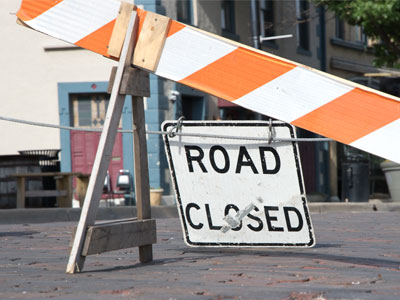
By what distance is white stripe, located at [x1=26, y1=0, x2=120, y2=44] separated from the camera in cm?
563

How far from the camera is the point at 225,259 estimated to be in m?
6.37

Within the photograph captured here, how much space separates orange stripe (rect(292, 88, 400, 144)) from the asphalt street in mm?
815

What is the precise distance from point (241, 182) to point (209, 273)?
817mm

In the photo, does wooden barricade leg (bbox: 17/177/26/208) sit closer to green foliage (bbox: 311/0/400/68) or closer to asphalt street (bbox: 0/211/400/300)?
asphalt street (bbox: 0/211/400/300)

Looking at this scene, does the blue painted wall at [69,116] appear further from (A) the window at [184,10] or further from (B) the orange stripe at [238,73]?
(B) the orange stripe at [238,73]

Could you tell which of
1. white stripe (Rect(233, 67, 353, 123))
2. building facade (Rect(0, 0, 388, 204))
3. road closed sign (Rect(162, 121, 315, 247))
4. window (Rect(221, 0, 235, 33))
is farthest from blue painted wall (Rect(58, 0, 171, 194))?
white stripe (Rect(233, 67, 353, 123))

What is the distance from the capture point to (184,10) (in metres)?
22.6

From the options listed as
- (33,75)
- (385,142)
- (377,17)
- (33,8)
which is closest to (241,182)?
(385,142)

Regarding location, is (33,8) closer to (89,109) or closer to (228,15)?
(89,109)

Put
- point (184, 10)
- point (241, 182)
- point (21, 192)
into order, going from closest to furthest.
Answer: point (241, 182) < point (21, 192) < point (184, 10)

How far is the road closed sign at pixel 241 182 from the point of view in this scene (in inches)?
239

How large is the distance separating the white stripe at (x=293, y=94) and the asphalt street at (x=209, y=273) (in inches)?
37.0

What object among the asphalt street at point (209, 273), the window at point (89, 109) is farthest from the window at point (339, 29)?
the asphalt street at point (209, 273)

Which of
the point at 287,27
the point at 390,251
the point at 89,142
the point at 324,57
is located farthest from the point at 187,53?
the point at 324,57
